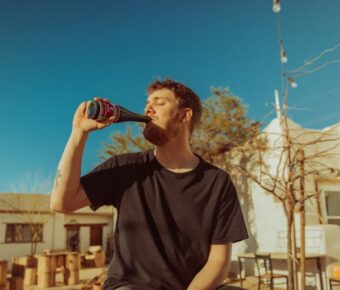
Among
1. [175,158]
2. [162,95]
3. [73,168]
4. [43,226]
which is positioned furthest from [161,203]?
[43,226]

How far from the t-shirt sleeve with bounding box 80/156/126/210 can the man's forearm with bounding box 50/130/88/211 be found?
8 centimetres

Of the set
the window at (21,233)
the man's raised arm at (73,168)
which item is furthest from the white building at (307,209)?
the window at (21,233)

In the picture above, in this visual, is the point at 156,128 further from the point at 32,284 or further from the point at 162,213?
the point at 32,284

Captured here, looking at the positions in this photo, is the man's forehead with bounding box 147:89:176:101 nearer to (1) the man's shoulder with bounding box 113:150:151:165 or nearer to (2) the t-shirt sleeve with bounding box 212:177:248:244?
(1) the man's shoulder with bounding box 113:150:151:165

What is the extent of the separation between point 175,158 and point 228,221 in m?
0.42

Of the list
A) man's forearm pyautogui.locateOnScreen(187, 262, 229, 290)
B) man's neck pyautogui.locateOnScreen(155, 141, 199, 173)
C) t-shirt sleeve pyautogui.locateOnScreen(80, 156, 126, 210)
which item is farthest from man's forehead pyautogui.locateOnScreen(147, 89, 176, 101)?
man's forearm pyautogui.locateOnScreen(187, 262, 229, 290)

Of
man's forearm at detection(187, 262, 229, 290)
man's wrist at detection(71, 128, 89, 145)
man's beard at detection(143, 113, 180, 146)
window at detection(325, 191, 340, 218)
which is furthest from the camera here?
window at detection(325, 191, 340, 218)

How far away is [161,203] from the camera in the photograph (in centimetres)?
177

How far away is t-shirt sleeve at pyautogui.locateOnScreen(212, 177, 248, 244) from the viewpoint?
1.79 metres

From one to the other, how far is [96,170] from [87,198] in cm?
15

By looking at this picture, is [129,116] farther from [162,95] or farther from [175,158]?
[175,158]

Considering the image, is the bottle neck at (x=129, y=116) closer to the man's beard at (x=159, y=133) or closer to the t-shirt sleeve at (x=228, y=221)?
the man's beard at (x=159, y=133)

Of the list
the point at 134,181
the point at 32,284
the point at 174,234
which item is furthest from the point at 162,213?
the point at 32,284

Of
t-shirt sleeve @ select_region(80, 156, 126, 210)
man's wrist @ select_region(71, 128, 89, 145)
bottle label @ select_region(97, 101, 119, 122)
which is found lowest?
t-shirt sleeve @ select_region(80, 156, 126, 210)
